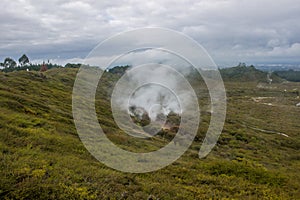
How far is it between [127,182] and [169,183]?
228cm

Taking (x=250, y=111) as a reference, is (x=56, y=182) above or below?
above

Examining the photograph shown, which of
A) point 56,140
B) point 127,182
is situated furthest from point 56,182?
point 56,140

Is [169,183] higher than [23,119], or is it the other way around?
[23,119]

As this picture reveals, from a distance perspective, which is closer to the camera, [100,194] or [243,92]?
[100,194]

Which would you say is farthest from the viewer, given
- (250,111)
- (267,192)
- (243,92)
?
(243,92)

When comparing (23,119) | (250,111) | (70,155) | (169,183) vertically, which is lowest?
(250,111)

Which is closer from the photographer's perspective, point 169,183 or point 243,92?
point 169,183

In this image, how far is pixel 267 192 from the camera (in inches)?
581

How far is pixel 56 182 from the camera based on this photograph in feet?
37.3

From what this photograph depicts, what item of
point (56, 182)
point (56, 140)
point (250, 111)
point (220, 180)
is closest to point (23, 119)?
point (56, 140)

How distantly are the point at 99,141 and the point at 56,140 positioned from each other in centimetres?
488

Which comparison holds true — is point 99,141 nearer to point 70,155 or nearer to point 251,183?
point 70,155

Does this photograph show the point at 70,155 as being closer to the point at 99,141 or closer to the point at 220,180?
the point at 99,141

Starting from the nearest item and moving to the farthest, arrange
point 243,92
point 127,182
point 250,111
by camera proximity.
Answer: point 127,182, point 250,111, point 243,92
